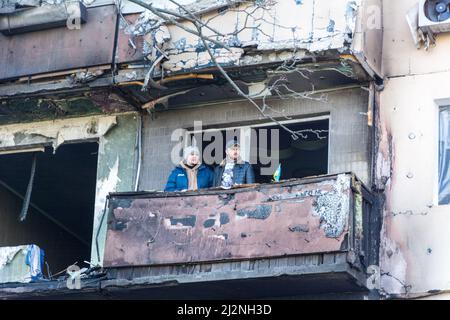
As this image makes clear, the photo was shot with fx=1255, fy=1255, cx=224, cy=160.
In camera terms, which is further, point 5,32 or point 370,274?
point 5,32

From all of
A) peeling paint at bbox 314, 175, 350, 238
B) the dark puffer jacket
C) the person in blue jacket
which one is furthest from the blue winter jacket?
peeling paint at bbox 314, 175, 350, 238

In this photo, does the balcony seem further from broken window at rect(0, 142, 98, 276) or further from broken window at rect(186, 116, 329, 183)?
broken window at rect(0, 142, 98, 276)

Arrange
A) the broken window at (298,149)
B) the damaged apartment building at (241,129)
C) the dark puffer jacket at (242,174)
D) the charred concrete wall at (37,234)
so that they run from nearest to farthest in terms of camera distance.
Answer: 1. the damaged apartment building at (241,129)
2. the dark puffer jacket at (242,174)
3. the broken window at (298,149)
4. the charred concrete wall at (37,234)

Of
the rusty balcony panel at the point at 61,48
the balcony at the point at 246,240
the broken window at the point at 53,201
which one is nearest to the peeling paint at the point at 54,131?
the broken window at the point at 53,201

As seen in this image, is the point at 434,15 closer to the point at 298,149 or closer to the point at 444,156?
the point at 444,156

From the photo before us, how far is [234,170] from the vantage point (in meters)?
16.0

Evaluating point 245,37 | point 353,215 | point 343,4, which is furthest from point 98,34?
point 353,215

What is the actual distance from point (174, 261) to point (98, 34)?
344 centimetres

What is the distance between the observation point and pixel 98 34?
1667 cm

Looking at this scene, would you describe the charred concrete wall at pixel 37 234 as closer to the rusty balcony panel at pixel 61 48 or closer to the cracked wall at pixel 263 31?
the rusty balcony panel at pixel 61 48

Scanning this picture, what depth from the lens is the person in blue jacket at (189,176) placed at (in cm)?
1608

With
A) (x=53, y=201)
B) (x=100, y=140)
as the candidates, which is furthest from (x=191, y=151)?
(x=53, y=201)

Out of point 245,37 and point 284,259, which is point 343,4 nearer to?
point 245,37

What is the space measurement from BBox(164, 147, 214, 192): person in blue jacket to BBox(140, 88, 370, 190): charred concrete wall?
0.72m
